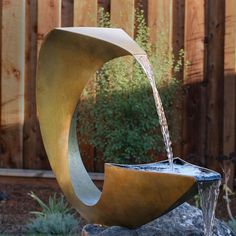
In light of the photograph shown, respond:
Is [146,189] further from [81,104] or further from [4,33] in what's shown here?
[4,33]

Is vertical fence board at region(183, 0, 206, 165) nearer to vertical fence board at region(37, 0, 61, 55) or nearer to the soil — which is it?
the soil

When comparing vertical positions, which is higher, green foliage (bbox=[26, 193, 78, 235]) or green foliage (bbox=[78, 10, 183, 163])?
green foliage (bbox=[78, 10, 183, 163])

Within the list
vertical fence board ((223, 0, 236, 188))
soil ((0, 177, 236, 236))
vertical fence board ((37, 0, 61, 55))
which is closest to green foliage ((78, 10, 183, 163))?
vertical fence board ((223, 0, 236, 188))

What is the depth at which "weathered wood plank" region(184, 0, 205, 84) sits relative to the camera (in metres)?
8.16

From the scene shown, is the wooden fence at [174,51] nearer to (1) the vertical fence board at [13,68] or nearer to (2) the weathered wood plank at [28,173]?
(1) the vertical fence board at [13,68]

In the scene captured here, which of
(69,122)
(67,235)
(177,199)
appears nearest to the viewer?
(177,199)

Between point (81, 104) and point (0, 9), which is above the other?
point (0, 9)

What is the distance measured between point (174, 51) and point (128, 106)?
0.90 metres

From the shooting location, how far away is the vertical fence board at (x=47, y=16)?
8414 mm

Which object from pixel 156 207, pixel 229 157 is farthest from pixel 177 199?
pixel 229 157

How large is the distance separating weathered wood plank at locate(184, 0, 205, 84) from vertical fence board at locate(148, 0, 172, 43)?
0.18 meters

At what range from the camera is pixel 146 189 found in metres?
4.16

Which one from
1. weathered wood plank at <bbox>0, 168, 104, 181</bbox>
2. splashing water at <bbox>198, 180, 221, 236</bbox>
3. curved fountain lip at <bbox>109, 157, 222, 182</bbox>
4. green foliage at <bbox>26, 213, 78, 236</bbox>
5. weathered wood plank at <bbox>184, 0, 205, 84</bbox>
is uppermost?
weathered wood plank at <bbox>184, 0, 205, 84</bbox>

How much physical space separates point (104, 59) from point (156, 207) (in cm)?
89
